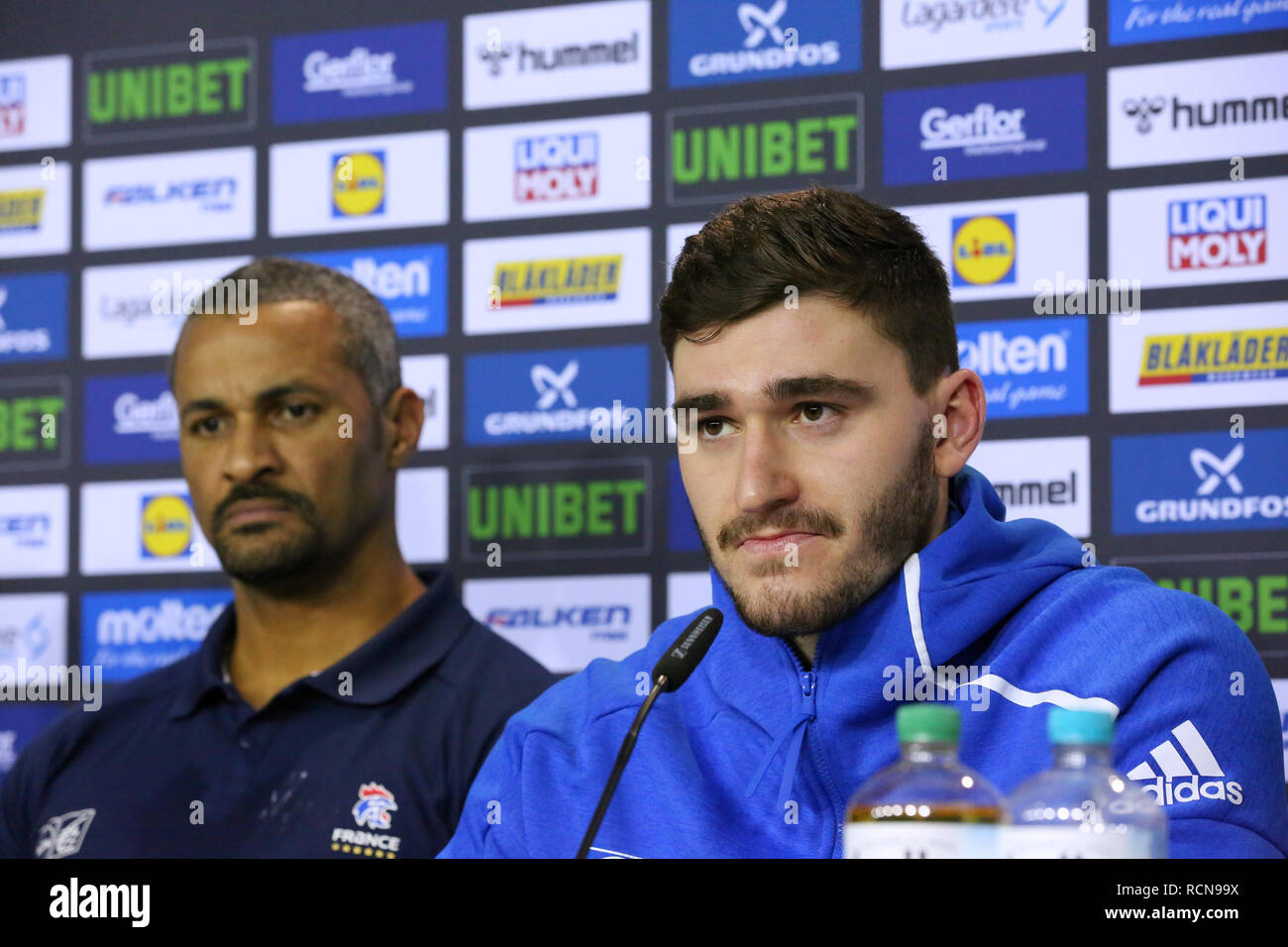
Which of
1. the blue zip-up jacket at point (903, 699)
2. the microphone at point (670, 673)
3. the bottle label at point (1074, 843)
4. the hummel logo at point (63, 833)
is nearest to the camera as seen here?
the bottle label at point (1074, 843)

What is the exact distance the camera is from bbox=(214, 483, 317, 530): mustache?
7.33ft

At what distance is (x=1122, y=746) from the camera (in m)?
1.19

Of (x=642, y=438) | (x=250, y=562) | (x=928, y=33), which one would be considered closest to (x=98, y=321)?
(x=250, y=562)

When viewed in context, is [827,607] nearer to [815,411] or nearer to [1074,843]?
[815,411]

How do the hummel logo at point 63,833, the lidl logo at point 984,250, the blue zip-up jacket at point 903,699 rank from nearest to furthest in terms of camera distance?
the blue zip-up jacket at point 903,699 → the hummel logo at point 63,833 → the lidl logo at point 984,250

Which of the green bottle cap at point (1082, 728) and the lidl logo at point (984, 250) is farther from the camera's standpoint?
the lidl logo at point (984, 250)

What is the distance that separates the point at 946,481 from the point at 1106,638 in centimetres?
32

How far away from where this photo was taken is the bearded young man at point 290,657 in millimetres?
2041

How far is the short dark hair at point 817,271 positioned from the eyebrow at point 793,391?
0.07 meters

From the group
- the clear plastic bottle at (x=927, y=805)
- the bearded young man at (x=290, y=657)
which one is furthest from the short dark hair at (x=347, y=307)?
the clear plastic bottle at (x=927, y=805)

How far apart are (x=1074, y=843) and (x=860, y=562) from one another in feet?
2.43

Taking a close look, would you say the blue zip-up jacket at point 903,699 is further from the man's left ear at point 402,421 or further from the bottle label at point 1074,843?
the man's left ear at point 402,421

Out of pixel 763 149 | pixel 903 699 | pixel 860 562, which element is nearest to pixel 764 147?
pixel 763 149
